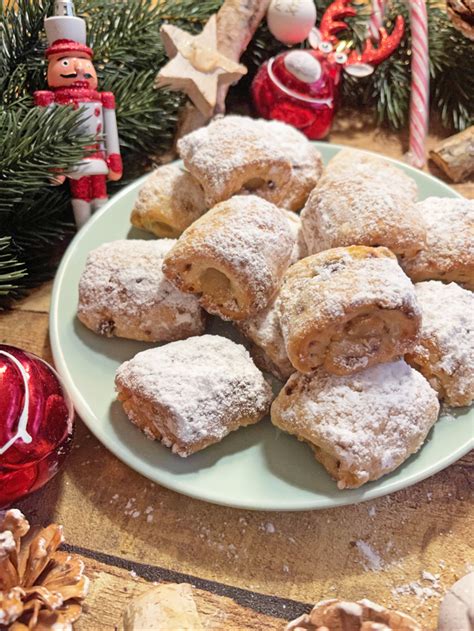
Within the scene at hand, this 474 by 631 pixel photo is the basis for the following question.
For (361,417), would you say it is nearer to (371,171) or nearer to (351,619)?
(351,619)

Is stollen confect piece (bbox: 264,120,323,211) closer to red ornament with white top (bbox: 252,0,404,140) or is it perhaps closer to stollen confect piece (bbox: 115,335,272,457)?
red ornament with white top (bbox: 252,0,404,140)

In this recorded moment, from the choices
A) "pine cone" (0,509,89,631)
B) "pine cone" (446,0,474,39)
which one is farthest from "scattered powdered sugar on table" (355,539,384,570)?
"pine cone" (446,0,474,39)

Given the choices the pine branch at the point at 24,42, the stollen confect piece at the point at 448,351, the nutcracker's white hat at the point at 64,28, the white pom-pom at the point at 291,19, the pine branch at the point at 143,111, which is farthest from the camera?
the white pom-pom at the point at 291,19

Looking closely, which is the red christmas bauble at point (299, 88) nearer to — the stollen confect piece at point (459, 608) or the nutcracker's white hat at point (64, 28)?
the nutcracker's white hat at point (64, 28)

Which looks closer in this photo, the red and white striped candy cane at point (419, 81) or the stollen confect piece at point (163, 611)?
the stollen confect piece at point (163, 611)

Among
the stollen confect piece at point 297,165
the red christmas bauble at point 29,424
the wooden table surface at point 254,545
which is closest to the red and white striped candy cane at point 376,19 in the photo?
the stollen confect piece at point 297,165

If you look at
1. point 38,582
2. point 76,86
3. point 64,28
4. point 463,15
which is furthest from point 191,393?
point 463,15
